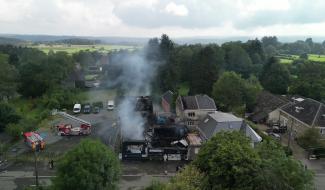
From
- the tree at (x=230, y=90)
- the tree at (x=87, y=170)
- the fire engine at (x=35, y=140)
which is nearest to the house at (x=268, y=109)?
the tree at (x=230, y=90)

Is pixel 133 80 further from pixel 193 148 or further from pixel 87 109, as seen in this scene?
pixel 193 148

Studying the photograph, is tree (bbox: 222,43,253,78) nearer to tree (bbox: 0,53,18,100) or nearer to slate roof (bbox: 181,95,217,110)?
slate roof (bbox: 181,95,217,110)

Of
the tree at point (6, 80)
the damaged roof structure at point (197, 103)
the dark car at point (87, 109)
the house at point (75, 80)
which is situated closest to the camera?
the damaged roof structure at point (197, 103)

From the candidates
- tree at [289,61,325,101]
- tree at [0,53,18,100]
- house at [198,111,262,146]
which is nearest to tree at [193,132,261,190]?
house at [198,111,262,146]

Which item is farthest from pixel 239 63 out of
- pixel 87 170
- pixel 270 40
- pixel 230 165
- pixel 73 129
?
pixel 270 40

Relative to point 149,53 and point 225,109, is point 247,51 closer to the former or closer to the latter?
point 149,53

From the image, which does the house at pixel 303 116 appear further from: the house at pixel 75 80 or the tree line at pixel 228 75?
the house at pixel 75 80

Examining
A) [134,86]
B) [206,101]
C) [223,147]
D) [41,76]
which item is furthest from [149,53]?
[223,147]
